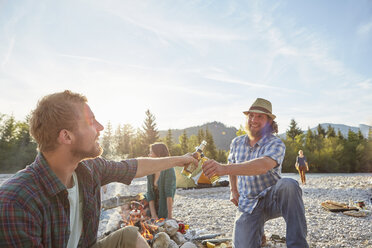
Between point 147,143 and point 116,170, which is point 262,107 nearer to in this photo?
point 116,170

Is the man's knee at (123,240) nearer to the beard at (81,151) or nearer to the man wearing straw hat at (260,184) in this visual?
the beard at (81,151)

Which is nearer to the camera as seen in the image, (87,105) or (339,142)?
(87,105)

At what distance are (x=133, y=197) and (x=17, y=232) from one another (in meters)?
6.15

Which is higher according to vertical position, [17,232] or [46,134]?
[46,134]

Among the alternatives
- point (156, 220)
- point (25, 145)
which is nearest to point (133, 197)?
point (156, 220)

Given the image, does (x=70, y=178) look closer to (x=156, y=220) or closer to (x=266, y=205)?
(x=266, y=205)

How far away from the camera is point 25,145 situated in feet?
146

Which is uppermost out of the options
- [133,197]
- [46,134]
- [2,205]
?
[46,134]

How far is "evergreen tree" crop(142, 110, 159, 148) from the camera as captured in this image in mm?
53969

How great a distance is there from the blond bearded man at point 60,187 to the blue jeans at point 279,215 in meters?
1.96

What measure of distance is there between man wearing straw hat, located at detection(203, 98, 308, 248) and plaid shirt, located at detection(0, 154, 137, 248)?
5.45ft

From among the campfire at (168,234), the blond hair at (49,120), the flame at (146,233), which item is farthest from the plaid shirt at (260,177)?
the blond hair at (49,120)

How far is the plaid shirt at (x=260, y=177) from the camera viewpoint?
12.6 ft

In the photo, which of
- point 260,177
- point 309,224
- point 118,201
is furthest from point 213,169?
point 118,201
